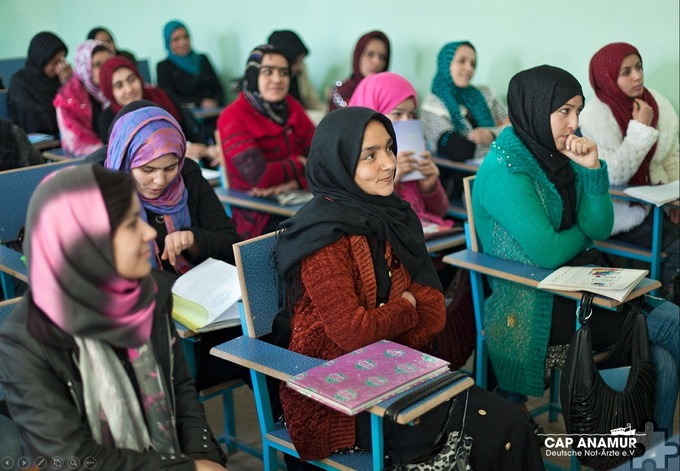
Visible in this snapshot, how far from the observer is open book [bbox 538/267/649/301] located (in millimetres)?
2291

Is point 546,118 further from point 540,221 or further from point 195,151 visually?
point 195,151

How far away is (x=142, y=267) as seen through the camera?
1.55 metres

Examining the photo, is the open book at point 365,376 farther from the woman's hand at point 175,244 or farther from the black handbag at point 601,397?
the woman's hand at point 175,244

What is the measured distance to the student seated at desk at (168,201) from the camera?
2.46 meters

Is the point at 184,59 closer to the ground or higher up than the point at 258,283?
higher up

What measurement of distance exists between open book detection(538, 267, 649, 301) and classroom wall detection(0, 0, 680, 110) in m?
2.08

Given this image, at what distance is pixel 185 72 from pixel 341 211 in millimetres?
4774

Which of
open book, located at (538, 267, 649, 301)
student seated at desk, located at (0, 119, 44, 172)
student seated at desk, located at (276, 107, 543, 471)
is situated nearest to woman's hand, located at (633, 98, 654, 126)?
open book, located at (538, 267, 649, 301)

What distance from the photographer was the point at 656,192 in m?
3.37

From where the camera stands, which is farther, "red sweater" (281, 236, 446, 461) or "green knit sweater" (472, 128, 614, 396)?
"green knit sweater" (472, 128, 614, 396)

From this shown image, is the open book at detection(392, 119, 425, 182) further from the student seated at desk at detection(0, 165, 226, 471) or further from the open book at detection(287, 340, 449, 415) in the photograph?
the student seated at desk at detection(0, 165, 226, 471)

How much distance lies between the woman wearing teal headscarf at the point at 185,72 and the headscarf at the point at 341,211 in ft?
14.7

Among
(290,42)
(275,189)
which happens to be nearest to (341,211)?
(275,189)

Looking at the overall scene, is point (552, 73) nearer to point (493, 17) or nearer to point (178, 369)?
point (178, 369)
